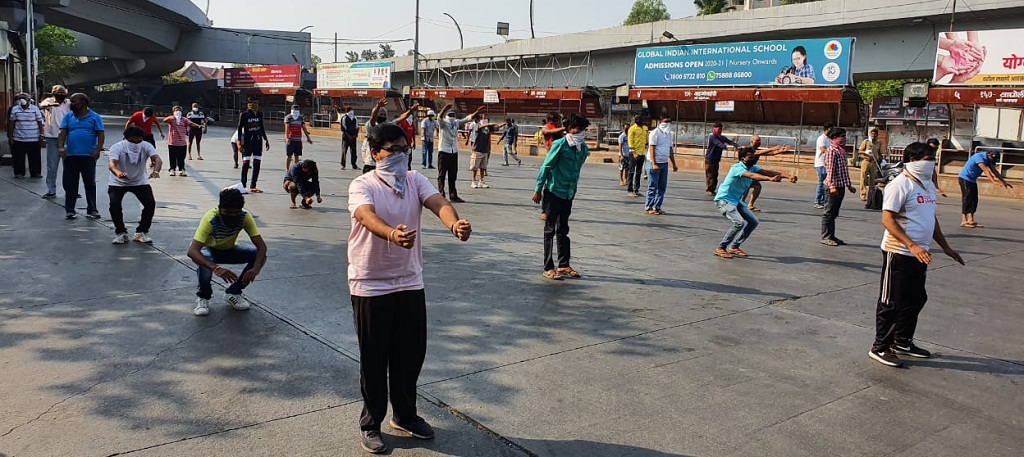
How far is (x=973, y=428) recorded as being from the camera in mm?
4266

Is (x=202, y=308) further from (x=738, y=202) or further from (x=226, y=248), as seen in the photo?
(x=738, y=202)

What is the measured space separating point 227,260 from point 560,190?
10.8 ft

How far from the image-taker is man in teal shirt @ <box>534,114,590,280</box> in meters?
7.74

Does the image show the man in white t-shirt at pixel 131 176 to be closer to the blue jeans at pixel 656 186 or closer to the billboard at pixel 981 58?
the blue jeans at pixel 656 186

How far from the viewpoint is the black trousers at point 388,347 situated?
3734 mm

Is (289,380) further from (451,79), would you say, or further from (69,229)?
(451,79)

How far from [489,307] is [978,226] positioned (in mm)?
10266

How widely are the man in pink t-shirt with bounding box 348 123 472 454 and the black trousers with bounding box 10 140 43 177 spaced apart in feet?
41.7

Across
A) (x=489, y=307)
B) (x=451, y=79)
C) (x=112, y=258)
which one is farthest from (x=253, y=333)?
(x=451, y=79)

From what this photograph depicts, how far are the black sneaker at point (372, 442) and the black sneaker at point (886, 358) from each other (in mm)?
3564

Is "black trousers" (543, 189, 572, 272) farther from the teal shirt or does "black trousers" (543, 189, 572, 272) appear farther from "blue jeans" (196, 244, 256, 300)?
"blue jeans" (196, 244, 256, 300)

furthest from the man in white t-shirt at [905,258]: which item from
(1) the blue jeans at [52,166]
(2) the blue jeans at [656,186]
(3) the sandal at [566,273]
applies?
(1) the blue jeans at [52,166]

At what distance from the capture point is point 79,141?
953 cm

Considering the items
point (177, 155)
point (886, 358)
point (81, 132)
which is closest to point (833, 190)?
point (886, 358)
